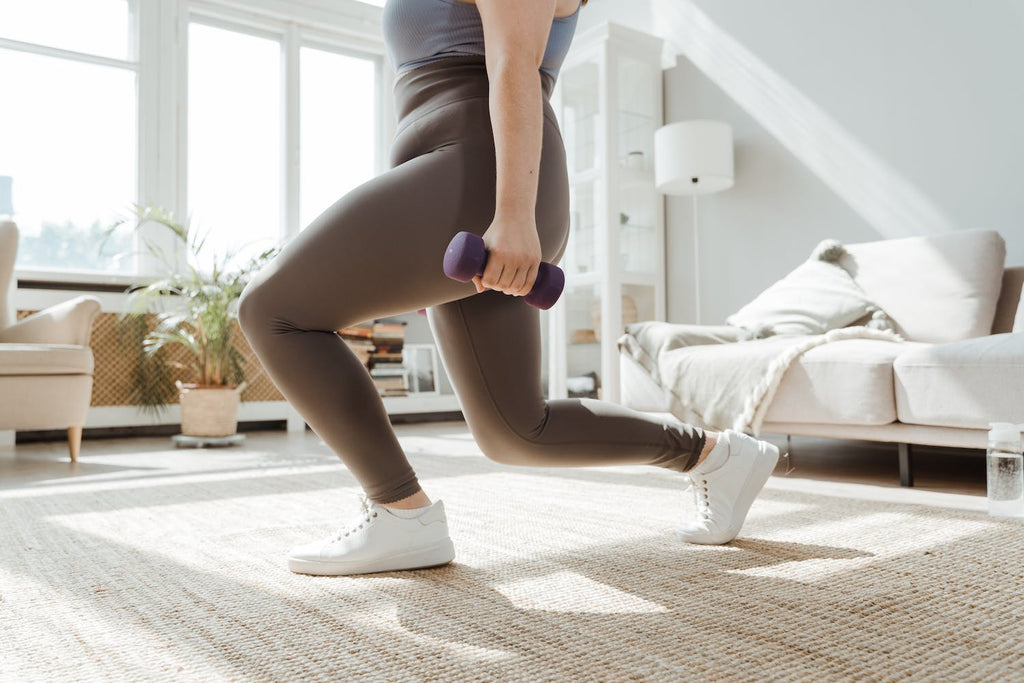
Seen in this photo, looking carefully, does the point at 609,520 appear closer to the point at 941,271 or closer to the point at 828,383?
the point at 828,383

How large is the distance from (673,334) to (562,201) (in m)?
1.71

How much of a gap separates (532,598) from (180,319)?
3068 millimetres

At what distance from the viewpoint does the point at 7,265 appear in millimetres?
3215

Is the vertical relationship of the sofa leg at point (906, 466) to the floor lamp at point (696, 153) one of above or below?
below

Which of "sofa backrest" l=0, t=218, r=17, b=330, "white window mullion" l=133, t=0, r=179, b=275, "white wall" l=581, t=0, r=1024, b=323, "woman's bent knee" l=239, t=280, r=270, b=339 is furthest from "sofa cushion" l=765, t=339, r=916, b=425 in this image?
"white window mullion" l=133, t=0, r=179, b=275

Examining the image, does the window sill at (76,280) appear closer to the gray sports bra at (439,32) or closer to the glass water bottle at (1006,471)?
the gray sports bra at (439,32)

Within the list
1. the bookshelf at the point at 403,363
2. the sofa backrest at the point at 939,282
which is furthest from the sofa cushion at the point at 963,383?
the bookshelf at the point at 403,363

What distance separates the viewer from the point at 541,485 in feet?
7.10

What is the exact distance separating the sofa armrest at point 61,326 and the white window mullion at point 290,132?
1889mm

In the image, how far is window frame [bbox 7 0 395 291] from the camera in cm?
420

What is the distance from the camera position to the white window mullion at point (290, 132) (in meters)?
4.79

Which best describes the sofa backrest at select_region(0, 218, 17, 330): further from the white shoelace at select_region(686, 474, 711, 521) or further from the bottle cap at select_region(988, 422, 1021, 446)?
the bottle cap at select_region(988, 422, 1021, 446)

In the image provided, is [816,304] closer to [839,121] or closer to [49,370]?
[839,121]

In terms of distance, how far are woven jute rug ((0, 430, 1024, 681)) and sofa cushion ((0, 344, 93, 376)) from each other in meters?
1.16
